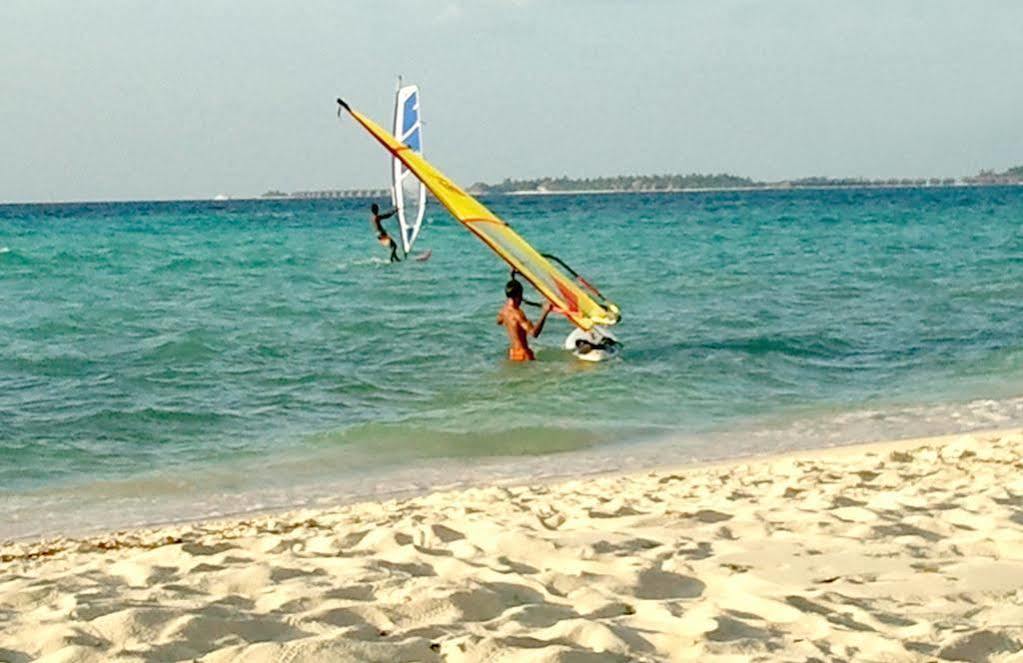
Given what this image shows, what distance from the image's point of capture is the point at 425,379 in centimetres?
1114

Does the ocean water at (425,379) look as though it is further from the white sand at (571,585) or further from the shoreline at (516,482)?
the white sand at (571,585)

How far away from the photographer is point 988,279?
20.8 meters

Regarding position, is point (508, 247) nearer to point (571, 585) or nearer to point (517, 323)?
point (517, 323)

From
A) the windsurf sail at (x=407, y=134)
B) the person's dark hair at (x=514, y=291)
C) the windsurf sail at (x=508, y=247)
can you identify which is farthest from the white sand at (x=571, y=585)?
the windsurf sail at (x=407, y=134)

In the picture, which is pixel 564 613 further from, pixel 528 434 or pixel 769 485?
pixel 528 434

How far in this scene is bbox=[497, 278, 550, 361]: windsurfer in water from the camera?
442 inches

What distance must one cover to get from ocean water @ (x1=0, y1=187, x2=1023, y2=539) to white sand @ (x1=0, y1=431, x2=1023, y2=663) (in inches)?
85.2

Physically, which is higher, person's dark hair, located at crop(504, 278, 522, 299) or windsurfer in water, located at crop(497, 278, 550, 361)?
person's dark hair, located at crop(504, 278, 522, 299)

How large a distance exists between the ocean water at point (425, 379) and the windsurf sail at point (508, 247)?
49 centimetres

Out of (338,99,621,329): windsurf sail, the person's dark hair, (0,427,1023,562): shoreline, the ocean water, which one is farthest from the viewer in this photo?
(338,99,621,329): windsurf sail

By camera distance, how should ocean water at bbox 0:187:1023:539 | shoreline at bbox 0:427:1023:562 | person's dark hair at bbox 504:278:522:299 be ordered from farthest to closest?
person's dark hair at bbox 504:278:522:299
ocean water at bbox 0:187:1023:539
shoreline at bbox 0:427:1023:562

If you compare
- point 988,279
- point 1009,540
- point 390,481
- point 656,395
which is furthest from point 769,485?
point 988,279

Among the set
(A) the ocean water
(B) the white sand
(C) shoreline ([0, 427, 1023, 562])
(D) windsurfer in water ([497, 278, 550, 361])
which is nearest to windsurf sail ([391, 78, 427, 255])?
(A) the ocean water

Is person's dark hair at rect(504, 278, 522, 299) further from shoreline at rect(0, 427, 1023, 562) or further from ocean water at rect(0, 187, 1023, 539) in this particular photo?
shoreline at rect(0, 427, 1023, 562)
